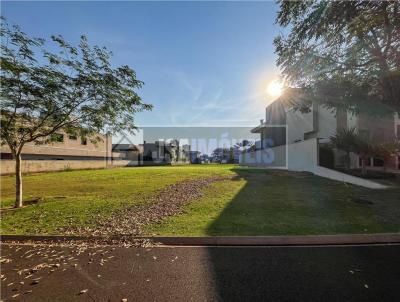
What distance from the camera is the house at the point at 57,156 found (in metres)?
27.7

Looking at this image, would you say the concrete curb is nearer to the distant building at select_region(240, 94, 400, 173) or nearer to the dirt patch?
the dirt patch

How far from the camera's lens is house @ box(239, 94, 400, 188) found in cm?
1572

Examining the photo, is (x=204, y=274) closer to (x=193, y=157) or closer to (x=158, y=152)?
(x=158, y=152)

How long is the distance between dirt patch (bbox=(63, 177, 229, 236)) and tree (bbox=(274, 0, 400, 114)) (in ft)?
22.0

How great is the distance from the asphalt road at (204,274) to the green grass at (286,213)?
1103 mm

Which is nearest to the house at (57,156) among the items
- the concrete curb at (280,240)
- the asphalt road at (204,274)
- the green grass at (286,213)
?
the green grass at (286,213)

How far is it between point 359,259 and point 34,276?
529 centimetres

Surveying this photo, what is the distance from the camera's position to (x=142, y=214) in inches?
313

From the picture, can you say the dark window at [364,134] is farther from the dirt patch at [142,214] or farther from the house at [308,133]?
the dirt patch at [142,214]

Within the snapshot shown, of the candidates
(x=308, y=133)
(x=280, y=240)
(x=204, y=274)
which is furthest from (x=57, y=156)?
(x=204, y=274)

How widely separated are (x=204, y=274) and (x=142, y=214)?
430 cm

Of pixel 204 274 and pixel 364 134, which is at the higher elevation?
pixel 364 134

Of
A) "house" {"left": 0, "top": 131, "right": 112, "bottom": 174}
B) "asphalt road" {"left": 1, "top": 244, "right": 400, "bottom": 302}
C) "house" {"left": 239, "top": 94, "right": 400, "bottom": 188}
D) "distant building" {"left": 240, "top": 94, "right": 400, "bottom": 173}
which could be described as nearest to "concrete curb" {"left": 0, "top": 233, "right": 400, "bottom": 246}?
"asphalt road" {"left": 1, "top": 244, "right": 400, "bottom": 302}


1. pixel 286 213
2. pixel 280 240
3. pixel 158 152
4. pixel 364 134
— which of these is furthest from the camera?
pixel 158 152
